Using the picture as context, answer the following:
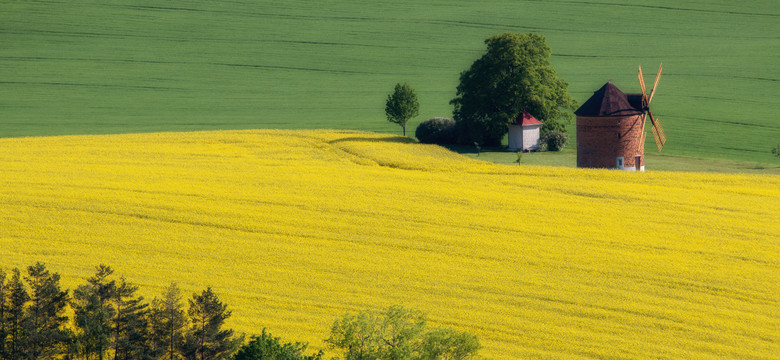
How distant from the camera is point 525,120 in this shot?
220 feet

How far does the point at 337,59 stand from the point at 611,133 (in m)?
41.1

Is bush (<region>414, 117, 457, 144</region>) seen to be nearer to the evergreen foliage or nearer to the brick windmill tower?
the brick windmill tower

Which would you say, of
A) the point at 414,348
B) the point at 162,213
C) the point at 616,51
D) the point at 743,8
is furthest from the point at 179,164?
the point at 743,8

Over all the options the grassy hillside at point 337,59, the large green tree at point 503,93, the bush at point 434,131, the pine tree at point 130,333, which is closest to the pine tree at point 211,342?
the pine tree at point 130,333

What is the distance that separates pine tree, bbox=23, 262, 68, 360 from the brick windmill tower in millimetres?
36942

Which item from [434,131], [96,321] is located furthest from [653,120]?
[96,321]

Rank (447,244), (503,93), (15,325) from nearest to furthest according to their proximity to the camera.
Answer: (15,325), (447,244), (503,93)

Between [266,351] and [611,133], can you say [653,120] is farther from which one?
[266,351]

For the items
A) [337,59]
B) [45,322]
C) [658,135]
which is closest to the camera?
[45,322]

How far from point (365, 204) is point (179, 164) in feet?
49.1

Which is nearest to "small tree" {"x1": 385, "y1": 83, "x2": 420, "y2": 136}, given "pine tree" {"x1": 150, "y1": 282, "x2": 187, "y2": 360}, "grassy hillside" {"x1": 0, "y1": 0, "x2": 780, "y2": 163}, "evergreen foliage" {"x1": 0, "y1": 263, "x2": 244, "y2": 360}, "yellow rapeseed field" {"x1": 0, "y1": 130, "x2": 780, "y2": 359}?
"grassy hillside" {"x1": 0, "y1": 0, "x2": 780, "y2": 163}

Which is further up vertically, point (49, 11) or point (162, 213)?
point (49, 11)

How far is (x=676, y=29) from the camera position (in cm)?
10550

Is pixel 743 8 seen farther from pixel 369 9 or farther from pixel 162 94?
pixel 162 94
